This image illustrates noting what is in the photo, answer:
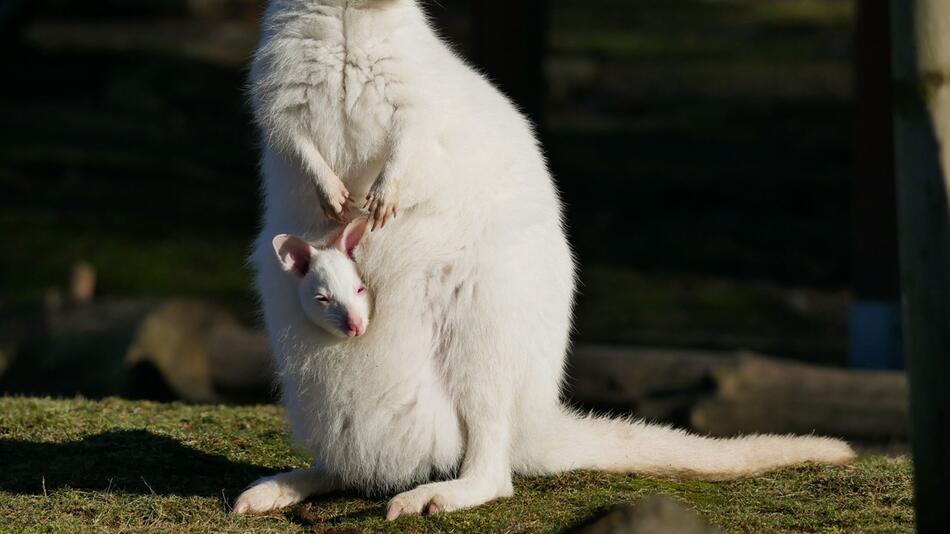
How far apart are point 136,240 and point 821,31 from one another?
11.4 m

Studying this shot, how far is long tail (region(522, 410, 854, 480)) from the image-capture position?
3914 millimetres

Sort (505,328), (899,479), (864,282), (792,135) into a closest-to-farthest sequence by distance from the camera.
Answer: (505,328) → (899,479) → (864,282) → (792,135)

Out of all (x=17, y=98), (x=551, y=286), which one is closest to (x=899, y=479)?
(x=551, y=286)

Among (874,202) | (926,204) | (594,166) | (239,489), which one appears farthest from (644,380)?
(594,166)

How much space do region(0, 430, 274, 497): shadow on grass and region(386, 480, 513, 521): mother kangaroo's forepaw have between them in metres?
0.60

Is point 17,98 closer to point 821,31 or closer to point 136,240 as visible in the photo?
point 136,240

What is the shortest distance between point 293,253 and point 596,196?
887 cm

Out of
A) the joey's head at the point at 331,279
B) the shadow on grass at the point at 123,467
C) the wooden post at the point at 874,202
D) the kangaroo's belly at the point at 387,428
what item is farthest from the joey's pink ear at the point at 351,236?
the wooden post at the point at 874,202

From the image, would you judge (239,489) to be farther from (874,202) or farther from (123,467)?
(874,202)

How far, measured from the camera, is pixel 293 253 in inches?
141

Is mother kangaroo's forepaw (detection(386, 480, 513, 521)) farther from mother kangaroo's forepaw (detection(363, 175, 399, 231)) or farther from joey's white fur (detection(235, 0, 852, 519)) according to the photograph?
mother kangaroo's forepaw (detection(363, 175, 399, 231))

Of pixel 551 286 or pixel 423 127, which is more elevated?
pixel 423 127

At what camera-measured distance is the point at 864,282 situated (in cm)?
762

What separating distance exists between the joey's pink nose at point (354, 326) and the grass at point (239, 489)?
47 centimetres
